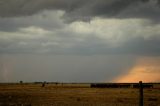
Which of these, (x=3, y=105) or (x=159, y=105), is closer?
(x=3, y=105)

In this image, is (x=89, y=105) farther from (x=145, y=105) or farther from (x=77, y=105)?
(x=145, y=105)

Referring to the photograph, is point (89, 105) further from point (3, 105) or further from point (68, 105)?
point (3, 105)

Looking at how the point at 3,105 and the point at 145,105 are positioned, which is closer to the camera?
the point at 3,105

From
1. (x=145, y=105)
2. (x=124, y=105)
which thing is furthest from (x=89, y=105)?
(x=145, y=105)

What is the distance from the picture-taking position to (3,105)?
38875 millimetres

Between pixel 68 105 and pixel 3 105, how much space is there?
7295 millimetres

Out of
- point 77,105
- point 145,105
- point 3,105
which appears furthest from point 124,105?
point 3,105

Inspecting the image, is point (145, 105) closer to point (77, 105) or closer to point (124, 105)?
point (124, 105)

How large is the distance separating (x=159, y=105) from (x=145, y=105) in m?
1.86

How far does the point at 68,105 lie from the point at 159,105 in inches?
441

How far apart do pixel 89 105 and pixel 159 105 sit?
9.00 metres

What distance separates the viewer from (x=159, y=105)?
42.4 meters

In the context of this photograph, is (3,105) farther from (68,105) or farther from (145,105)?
(145,105)

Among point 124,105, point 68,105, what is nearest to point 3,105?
point 68,105
